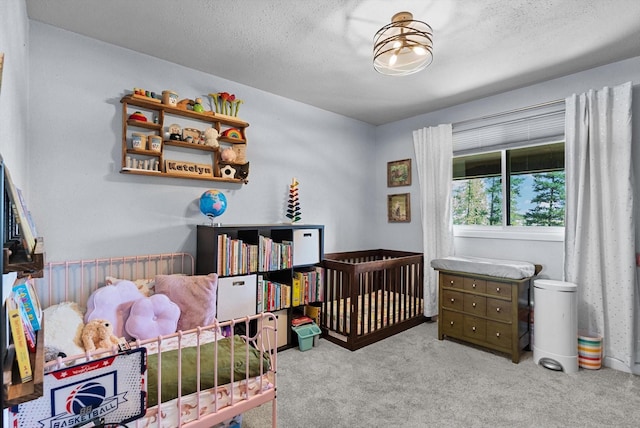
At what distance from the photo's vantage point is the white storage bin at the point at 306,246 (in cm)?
305

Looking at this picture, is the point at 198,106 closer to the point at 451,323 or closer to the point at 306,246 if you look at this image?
the point at 306,246

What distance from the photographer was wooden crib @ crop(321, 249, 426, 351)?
300 centimetres

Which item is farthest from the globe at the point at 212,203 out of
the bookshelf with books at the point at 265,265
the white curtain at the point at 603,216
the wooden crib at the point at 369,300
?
the white curtain at the point at 603,216

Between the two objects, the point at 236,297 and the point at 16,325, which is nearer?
the point at 16,325

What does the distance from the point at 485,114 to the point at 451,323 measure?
216 cm

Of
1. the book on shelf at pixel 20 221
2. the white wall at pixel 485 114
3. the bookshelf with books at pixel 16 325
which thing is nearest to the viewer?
the bookshelf with books at pixel 16 325

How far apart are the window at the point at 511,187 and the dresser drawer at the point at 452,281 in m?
0.77

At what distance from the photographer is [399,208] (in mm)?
4113

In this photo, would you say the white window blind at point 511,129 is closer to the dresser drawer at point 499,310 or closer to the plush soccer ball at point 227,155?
the dresser drawer at point 499,310

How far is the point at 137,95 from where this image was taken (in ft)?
7.86

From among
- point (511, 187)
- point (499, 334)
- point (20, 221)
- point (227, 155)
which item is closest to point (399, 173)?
point (511, 187)

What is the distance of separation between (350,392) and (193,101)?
2.55m

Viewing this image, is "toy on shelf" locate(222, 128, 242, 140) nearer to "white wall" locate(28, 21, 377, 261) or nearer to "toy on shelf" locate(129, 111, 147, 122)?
"white wall" locate(28, 21, 377, 261)

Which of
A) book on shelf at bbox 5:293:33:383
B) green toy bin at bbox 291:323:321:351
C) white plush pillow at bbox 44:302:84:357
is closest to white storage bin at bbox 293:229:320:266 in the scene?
green toy bin at bbox 291:323:321:351
